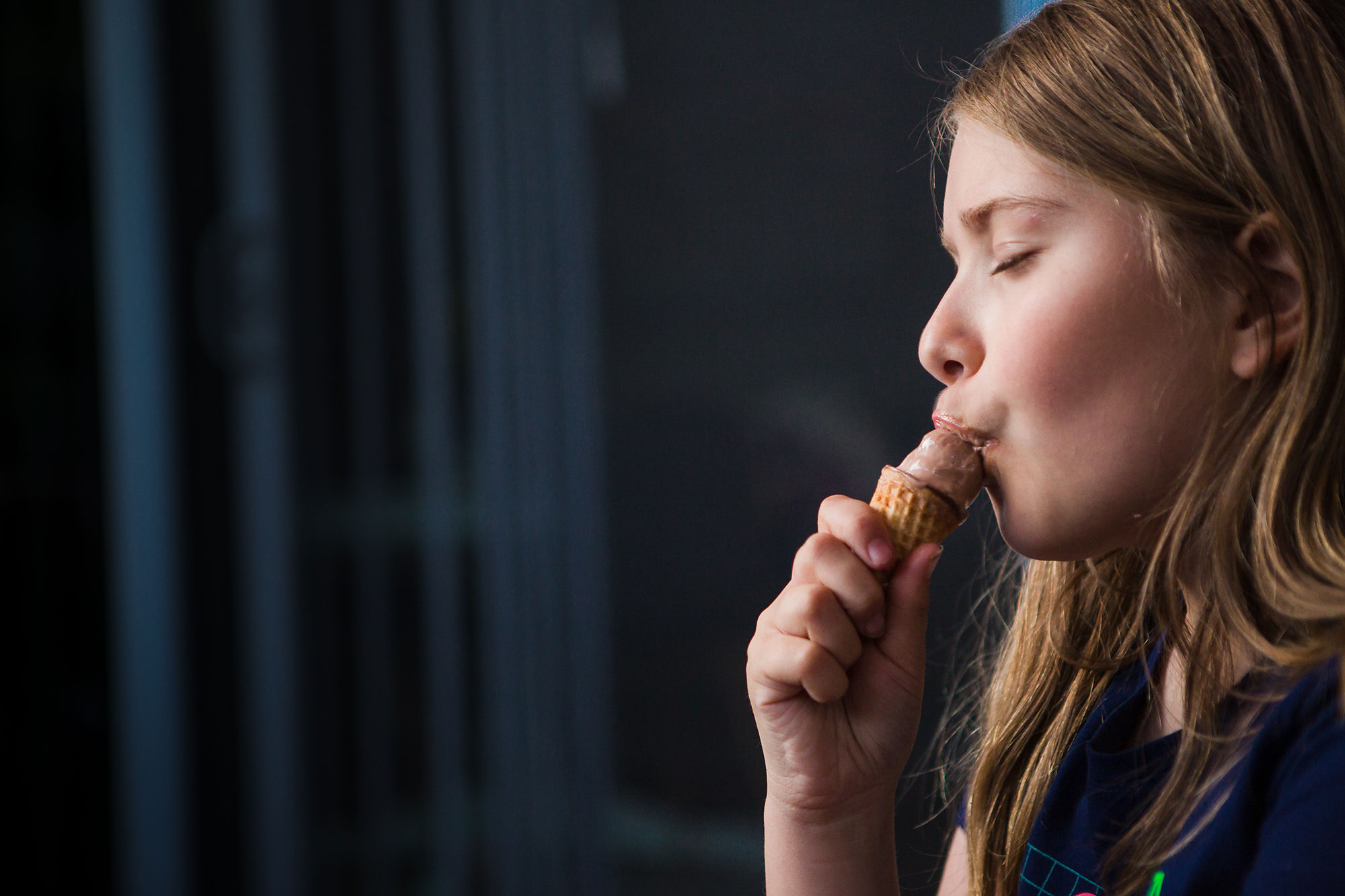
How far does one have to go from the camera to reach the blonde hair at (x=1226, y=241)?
621 mm

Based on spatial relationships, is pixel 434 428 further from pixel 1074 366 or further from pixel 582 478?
pixel 1074 366

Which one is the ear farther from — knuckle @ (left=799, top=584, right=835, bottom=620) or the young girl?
knuckle @ (left=799, top=584, right=835, bottom=620)

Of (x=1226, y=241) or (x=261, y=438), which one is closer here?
(x=1226, y=241)

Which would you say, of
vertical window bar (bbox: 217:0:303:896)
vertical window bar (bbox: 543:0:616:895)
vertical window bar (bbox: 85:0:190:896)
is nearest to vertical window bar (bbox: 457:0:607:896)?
vertical window bar (bbox: 543:0:616:895)

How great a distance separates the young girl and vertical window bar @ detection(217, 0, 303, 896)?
5.05 feet

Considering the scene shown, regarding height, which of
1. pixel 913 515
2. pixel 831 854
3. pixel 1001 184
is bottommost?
pixel 831 854

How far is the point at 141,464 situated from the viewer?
2.07 meters

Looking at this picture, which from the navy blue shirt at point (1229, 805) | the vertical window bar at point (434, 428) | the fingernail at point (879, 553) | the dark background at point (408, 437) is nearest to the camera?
the navy blue shirt at point (1229, 805)

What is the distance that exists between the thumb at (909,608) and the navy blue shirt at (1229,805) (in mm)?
144

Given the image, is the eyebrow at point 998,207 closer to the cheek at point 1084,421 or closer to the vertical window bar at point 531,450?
the cheek at point 1084,421

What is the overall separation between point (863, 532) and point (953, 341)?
0.15m

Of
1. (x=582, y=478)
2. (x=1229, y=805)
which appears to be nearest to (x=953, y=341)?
(x=1229, y=805)

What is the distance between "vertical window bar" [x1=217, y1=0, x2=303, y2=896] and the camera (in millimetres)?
2014

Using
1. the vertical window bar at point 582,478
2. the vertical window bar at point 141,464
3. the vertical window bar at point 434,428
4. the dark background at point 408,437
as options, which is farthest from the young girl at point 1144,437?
the vertical window bar at point 141,464
